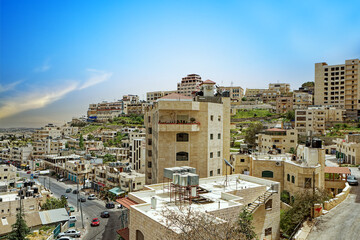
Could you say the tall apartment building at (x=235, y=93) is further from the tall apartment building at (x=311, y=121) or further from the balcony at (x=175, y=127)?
the balcony at (x=175, y=127)

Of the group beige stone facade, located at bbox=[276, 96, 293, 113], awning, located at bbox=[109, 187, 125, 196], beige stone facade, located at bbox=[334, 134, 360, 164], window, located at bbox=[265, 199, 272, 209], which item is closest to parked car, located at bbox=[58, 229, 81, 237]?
awning, located at bbox=[109, 187, 125, 196]

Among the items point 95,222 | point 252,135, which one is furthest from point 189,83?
point 95,222

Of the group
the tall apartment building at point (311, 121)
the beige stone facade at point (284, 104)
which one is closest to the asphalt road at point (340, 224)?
the tall apartment building at point (311, 121)

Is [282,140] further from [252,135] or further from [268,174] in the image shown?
[268,174]

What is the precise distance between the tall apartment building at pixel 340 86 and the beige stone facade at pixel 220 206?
75666 millimetres

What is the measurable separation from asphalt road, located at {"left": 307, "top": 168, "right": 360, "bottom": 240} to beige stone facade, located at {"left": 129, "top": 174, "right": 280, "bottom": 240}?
11.7 feet

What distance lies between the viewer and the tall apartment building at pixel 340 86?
8775 centimetres

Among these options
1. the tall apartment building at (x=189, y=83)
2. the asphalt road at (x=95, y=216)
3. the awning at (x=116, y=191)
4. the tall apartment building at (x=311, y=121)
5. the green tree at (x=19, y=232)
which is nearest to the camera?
the green tree at (x=19, y=232)

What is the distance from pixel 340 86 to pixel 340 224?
83.6 m

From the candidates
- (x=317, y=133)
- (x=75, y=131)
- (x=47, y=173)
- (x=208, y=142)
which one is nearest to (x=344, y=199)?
(x=208, y=142)

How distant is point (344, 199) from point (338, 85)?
76.8 metres

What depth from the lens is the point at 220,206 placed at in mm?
17406

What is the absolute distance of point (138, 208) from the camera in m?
15.9

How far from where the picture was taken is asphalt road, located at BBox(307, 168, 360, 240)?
707 inches
